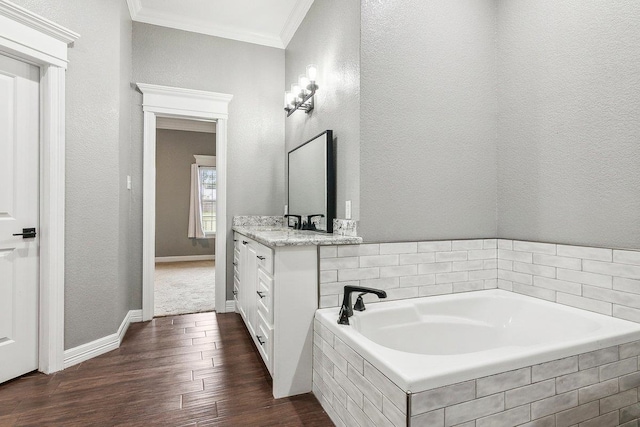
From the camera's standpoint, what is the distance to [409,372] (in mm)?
1150

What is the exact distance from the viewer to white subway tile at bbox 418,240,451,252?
7.40ft

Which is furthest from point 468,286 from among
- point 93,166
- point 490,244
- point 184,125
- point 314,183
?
point 184,125

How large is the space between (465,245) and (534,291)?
1.68ft

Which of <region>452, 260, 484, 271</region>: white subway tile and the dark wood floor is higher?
<region>452, 260, 484, 271</region>: white subway tile

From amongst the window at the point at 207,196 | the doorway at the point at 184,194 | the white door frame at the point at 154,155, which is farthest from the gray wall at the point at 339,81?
the window at the point at 207,196

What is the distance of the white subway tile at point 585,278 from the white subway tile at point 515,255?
0.21 metres

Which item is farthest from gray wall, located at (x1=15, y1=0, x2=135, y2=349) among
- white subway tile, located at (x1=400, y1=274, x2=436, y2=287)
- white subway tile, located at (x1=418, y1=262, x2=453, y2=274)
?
white subway tile, located at (x1=418, y1=262, x2=453, y2=274)

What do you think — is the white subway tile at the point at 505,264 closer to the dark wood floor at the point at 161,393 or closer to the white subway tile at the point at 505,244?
the white subway tile at the point at 505,244

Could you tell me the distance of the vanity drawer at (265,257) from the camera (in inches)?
79.2

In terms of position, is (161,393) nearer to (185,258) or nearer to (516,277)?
(516,277)

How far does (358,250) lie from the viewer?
2092 mm

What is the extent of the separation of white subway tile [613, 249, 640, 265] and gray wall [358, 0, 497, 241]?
797 mm

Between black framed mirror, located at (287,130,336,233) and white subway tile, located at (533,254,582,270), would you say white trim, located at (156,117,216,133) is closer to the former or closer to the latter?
black framed mirror, located at (287,130,336,233)

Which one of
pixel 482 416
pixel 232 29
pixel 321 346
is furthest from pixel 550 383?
pixel 232 29
